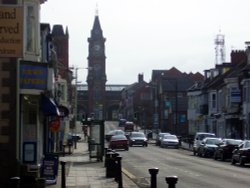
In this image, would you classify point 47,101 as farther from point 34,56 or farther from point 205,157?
point 205,157

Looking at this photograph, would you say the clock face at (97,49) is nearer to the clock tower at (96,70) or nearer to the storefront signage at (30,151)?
the clock tower at (96,70)

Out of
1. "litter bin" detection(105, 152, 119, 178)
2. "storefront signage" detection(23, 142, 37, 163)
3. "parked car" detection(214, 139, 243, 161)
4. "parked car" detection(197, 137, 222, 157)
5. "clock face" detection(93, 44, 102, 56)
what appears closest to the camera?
"storefront signage" detection(23, 142, 37, 163)

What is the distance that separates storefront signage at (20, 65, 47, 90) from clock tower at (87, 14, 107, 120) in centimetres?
16209

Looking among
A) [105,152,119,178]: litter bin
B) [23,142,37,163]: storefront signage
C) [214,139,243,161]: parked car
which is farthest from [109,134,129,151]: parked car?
[23,142,37,163]: storefront signage

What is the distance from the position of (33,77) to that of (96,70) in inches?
6429

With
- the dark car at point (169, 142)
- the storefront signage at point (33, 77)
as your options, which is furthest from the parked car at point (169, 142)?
the storefront signage at point (33, 77)

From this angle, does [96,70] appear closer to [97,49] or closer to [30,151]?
[97,49]

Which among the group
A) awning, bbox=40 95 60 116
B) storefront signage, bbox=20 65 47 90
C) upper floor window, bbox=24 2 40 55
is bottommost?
awning, bbox=40 95 60 116

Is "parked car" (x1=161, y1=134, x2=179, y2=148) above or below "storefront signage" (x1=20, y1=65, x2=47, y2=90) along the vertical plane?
below

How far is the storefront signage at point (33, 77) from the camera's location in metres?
24.0

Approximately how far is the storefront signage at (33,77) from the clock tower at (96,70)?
16209 centimetres

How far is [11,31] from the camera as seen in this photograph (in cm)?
1509

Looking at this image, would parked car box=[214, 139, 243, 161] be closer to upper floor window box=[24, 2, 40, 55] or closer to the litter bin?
the litter bin

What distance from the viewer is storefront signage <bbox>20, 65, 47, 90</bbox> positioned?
24.0 m
